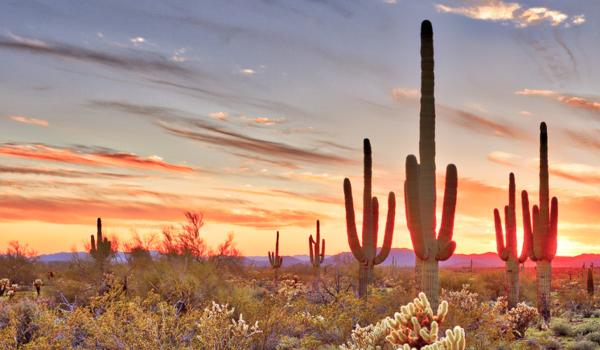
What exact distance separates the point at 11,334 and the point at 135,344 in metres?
2.31

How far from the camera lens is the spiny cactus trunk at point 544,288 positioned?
2436 centimetres

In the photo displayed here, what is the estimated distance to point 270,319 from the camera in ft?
45.0

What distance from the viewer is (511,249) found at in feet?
87.3

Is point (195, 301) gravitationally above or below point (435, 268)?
below

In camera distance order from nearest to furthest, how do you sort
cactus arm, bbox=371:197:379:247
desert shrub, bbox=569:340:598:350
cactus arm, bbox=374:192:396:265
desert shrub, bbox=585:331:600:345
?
desert shrub, bbox=569:340:598:350
desert shrub, bbox=585:331:600:345
cactus arm, bbox=371:197:379:247
cactus arm, bbox=374:192:396:265

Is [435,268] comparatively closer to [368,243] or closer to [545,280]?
[368,243]

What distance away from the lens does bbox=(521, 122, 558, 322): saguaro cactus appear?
81.7 ft

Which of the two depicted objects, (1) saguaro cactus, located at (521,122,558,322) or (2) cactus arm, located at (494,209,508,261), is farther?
(2) cactus arm, located at (494,209,508,261)

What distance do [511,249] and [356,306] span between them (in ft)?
43.1

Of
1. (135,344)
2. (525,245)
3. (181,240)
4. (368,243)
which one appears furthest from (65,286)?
(525,245)

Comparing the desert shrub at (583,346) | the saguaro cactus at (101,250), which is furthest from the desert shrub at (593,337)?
the saguaro cactus at (101,250)

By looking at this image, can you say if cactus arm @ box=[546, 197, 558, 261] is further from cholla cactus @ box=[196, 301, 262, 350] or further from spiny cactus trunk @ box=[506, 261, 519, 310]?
cholla cactus @ box=[196, 301, 262, 350]

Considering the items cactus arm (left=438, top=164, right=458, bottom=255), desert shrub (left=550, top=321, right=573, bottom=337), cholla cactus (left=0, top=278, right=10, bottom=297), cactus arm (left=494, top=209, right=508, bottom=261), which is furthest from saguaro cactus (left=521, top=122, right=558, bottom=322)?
cholla cactus (left=0, top=278, right=10, bottom=297)

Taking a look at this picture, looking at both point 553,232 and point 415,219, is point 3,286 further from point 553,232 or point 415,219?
point 553,232
